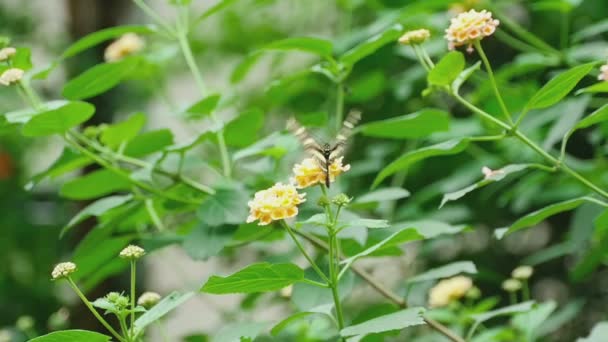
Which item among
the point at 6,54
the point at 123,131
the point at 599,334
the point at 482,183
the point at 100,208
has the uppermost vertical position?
the point at 6,54

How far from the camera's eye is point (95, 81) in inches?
49.4

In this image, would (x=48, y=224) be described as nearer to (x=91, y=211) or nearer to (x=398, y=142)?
(x=398, y=142)

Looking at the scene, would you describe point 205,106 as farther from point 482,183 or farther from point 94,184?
point 482,183

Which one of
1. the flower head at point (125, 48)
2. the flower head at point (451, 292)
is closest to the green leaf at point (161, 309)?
the flower head at point (451, 292)

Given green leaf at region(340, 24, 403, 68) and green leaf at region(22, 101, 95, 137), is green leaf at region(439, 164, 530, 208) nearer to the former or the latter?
green leaf at region(340, 24, 403, 68)

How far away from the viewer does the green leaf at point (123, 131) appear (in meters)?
1.32

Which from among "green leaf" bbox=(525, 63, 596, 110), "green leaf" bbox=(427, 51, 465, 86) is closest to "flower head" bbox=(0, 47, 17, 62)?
"green leaf" bbox=(427, 51, 465, 86)

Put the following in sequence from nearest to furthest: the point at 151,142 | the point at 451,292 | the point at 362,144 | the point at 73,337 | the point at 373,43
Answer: the point at 73,337, the point at 373,43, the point at 151,142, the point at 451,292, the point at 362,144

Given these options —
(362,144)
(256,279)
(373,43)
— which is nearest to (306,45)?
(373,43)

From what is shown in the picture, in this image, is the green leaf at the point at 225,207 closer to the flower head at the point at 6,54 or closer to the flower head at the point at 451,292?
the flower head at the point at 6,54

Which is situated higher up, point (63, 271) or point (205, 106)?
point (205, 106)

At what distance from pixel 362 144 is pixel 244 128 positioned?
1.19 m

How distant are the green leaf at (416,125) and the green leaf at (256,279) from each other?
35 cm

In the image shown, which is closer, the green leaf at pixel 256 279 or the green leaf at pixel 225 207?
the green leaf at pixel 256 279
